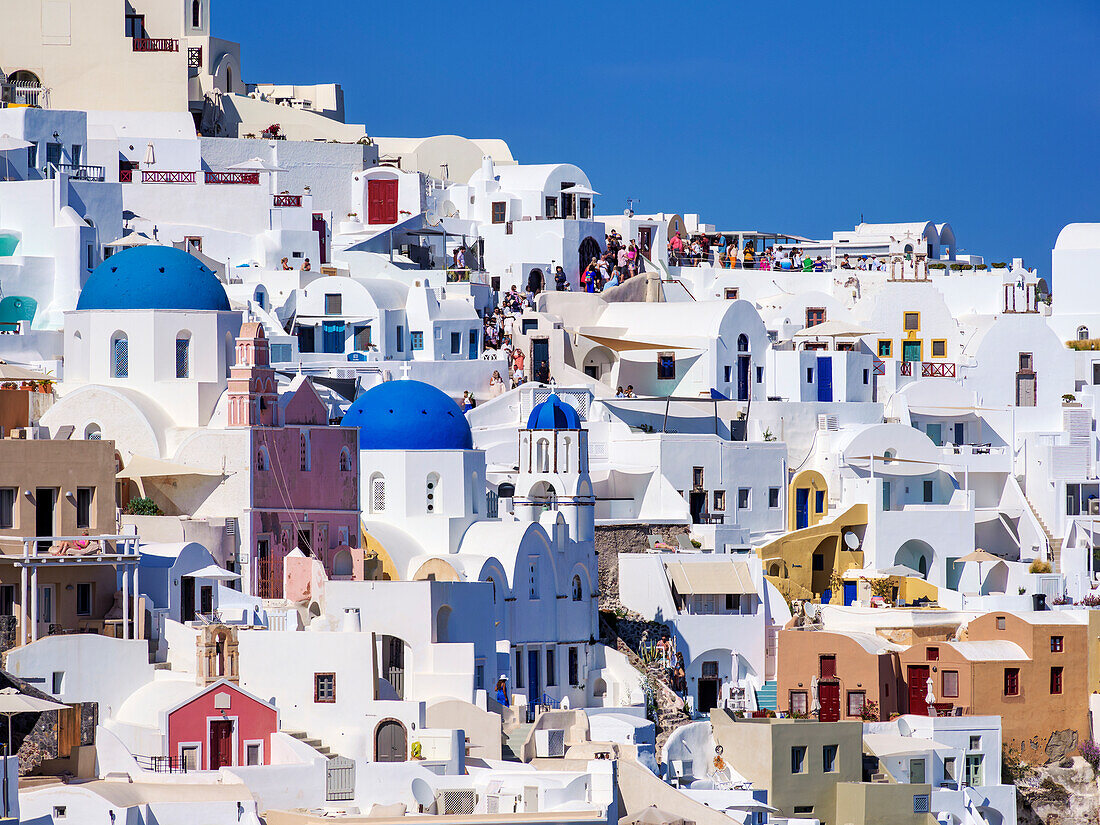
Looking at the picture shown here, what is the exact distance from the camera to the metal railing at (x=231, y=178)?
70562 millimetres

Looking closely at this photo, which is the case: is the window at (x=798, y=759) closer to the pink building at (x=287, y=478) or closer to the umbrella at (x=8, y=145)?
the pink building at (x=287, y=478)

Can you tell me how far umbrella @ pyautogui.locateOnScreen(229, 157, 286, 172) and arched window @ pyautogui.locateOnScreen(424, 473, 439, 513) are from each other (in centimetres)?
1961

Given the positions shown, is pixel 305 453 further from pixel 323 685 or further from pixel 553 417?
pixel 323 685

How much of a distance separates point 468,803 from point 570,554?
11787 mm

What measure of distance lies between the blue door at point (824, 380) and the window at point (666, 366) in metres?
4.31

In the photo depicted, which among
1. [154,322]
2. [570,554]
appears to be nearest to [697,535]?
[570,554]

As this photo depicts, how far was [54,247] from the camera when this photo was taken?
63.4 metres

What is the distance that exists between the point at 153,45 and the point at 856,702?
31.7 meters

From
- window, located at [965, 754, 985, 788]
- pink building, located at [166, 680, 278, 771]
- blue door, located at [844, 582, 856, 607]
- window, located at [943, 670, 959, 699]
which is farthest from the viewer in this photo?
blue door, located at [844, 582, 856, 607]

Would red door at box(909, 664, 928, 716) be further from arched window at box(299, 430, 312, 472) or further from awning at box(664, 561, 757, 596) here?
arched window at box(299, 430, 312, 472)

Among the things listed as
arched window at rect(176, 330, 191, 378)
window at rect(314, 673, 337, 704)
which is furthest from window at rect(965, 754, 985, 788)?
arched window at rect(176, 330, 191, 378)

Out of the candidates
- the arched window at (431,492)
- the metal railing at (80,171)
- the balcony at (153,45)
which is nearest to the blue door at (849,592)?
the arched window at (431,492)

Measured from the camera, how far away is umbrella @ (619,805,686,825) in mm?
46656

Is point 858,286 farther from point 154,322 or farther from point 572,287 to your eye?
point 154,322
